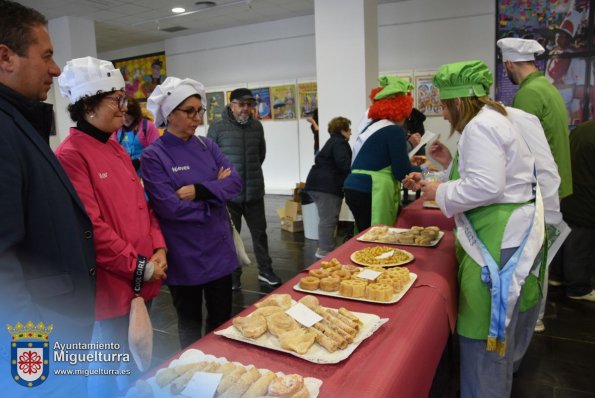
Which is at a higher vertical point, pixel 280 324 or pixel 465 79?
pixel 465 79

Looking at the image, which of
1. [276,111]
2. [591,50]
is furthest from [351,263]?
[276,111]

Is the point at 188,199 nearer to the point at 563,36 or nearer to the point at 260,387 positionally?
the point at 260,387

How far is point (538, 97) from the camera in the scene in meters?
2.61

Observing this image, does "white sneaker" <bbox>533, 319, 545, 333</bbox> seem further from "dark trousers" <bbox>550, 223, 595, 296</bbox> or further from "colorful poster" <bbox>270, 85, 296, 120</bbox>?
"colorful poster" <bbox>270, 85, 296, 120</bbox>

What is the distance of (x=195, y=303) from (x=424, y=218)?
5.12ft

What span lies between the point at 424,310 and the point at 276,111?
7.48 meters

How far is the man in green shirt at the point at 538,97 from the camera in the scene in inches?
103

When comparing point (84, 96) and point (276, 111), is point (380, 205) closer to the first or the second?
point (84, 96)

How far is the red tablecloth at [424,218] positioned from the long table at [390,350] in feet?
3.32

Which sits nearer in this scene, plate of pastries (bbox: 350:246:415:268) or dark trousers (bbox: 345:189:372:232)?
plate of pastries (bbox: 350:246:415:268)

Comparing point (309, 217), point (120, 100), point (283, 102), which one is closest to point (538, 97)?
point (120, 100)

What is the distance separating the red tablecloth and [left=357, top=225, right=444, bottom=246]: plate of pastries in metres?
0.42

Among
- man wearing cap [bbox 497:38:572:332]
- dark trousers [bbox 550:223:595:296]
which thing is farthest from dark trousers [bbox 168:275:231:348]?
dark trousers [bbox 550:223:595:296]

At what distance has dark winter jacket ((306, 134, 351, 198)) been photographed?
4.10 meters
